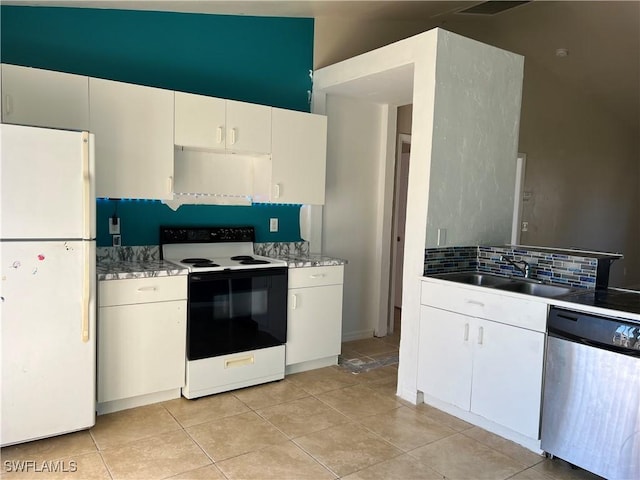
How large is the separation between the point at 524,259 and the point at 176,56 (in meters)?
2.80

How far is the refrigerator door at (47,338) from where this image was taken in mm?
2309

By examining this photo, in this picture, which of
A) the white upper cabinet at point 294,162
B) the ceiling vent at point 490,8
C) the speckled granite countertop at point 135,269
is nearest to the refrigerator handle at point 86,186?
the speckled granite countertop at point 135,269

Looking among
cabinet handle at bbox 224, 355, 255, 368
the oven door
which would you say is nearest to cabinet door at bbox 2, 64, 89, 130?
the oven door

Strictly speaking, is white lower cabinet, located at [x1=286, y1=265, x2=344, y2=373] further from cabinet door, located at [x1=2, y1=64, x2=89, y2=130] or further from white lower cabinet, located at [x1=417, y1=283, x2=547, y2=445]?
cabinet door, located at [x1=2, y1=64, x2=89, y2=130]

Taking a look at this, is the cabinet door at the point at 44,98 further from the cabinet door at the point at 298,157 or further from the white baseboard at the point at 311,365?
the white baseboard at the point at 311,365

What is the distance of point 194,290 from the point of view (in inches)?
119

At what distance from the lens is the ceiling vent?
14.0 feet

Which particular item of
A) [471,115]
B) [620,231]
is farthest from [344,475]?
[620,231]

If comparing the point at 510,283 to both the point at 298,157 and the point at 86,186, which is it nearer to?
the point at 298,157

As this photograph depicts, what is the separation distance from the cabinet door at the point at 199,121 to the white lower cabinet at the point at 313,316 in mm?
1076

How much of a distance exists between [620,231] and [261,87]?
6319 millimetres

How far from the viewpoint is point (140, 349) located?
2.86 metres

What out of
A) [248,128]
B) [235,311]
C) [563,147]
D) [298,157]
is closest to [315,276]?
[235,311]

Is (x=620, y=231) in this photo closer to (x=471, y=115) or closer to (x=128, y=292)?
(x=471, y=115)
